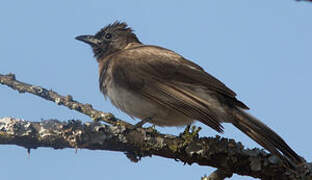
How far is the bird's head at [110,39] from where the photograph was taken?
7.51 m

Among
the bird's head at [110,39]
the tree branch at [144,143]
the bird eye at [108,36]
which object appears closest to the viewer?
the tree branch at [144,143]

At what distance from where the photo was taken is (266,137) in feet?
14.3

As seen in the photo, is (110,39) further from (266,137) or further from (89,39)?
(266,137)

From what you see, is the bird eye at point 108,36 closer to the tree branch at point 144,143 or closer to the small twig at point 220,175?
→ the tree branch at point 144,143

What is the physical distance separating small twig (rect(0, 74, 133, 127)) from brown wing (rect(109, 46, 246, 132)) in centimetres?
76

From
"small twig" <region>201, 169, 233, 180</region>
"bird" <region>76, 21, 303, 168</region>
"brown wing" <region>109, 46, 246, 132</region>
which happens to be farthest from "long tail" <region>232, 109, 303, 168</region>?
"small twig" <region>201, 169, 233, 180</region>

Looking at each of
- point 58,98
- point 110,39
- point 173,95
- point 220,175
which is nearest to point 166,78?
point 173,95

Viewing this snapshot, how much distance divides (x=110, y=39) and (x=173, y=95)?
3.05 metres

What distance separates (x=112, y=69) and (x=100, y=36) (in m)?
1.96

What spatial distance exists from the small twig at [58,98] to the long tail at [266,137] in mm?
1381

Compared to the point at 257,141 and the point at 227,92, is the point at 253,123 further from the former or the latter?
the point at 227,92

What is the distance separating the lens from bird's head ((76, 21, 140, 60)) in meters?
7.51

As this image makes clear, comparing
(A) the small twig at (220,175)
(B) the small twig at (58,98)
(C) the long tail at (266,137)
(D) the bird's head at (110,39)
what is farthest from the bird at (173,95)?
(D) the bird's head at (110,39)

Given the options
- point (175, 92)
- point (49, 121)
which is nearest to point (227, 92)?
point (175, 92)
